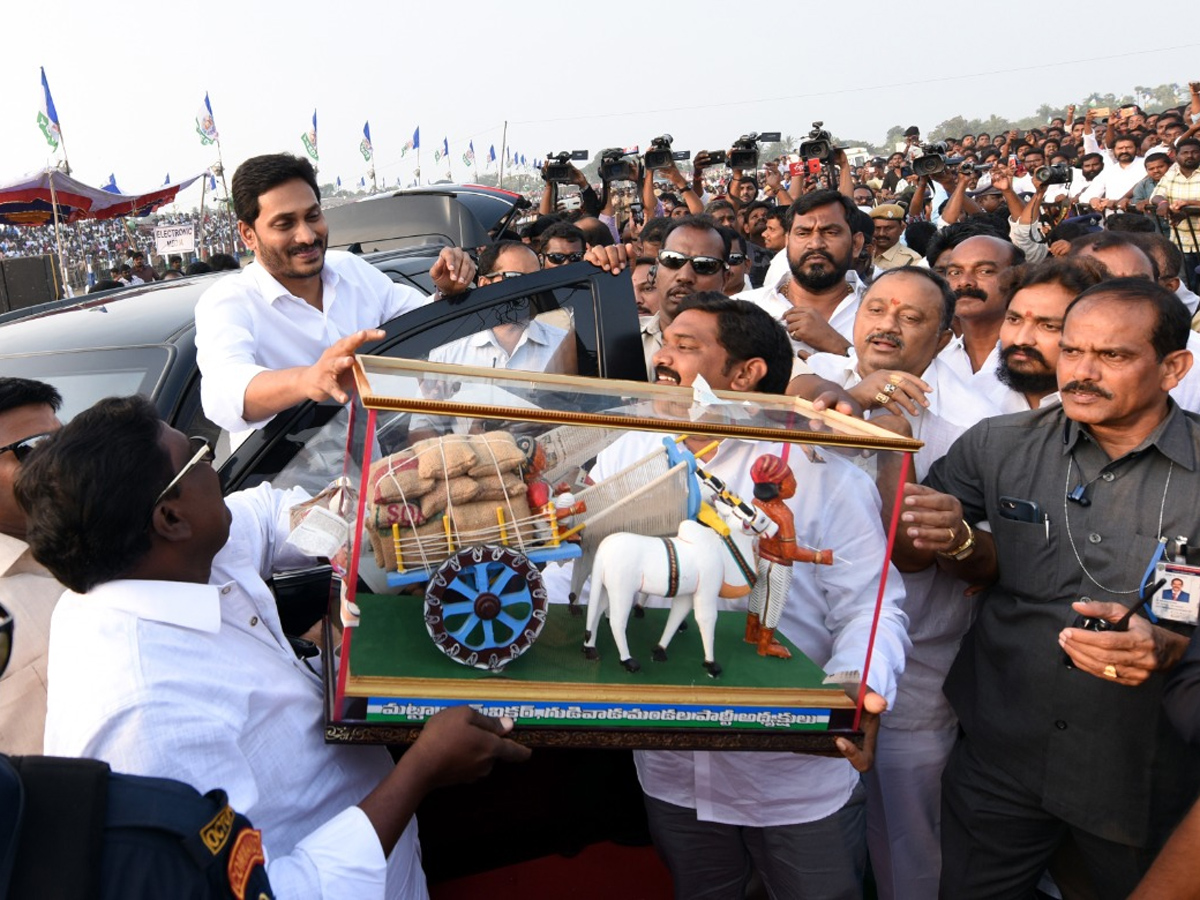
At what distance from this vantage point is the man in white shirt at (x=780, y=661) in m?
1.80

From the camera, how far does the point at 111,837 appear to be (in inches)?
38.2

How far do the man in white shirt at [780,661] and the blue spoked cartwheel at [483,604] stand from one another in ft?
0.93

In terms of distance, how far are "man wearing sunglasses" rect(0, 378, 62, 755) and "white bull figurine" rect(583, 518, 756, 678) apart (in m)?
1.01

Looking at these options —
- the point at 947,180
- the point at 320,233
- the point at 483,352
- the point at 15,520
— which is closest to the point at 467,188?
the point at 947,180

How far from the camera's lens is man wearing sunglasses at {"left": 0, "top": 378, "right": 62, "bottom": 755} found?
1.60 metres

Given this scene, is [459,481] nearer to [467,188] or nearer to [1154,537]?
[1154,537]

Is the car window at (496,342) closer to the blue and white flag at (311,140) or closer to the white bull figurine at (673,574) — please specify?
the white bull figurine at (673,574)

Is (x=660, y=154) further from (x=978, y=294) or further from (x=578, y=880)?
(x=578, y=880)

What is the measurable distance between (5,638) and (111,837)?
815mm

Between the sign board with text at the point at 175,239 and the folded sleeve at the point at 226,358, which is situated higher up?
the sign board with text at the point at 175,239

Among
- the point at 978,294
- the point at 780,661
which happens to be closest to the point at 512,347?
the point at 780,661

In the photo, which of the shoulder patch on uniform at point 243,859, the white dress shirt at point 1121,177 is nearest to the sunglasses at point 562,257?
the shoulder patch on uniform at point 243,859

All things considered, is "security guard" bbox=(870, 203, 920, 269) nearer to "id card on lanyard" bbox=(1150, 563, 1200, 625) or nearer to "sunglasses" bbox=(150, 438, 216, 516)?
"id card on lanyard" bbox=(1150, 563, 1200, 625)

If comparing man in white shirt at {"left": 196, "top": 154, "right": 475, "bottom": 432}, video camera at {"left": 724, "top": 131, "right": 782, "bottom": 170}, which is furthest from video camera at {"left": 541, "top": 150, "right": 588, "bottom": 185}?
man in white shirt at {"left": 196, "top": 154, "right": 475, "bottom": 432}
